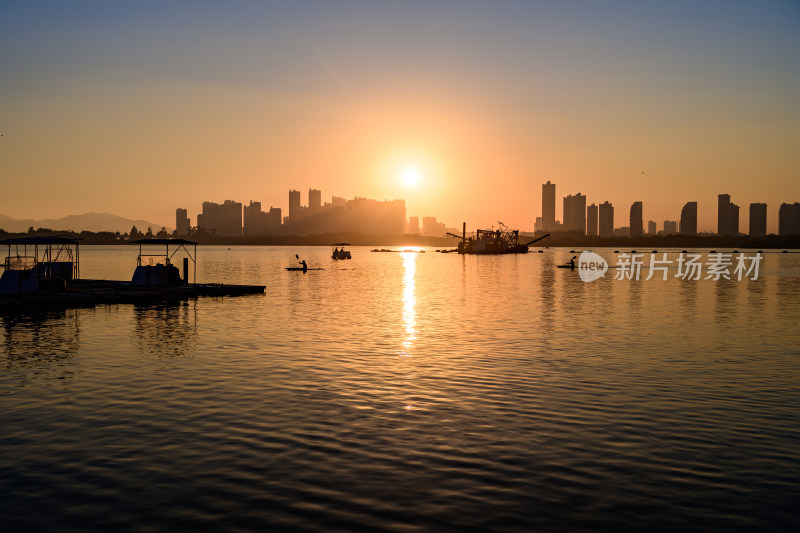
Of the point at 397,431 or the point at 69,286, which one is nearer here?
the point at 397,431

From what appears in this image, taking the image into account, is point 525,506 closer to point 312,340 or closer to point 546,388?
point 546,388

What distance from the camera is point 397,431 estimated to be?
17.8 meters

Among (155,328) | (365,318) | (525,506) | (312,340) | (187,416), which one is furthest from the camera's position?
(365,318)

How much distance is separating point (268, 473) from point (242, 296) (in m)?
55.3

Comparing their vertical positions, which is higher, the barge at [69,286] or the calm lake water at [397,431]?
the barge at [69,286]

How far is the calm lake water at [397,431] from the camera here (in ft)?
40.3

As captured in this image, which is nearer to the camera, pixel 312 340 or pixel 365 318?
pixel 312 340

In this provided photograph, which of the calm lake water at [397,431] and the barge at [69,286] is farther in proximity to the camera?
the barge at [69,286]

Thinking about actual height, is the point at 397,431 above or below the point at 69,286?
below

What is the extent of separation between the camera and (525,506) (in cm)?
1248

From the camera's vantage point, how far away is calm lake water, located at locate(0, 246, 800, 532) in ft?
40.3

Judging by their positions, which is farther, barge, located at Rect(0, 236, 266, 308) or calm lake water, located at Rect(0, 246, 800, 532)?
barge, located at Rect(0, 236, 266, 308)

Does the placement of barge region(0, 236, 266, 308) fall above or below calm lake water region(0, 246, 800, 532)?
above

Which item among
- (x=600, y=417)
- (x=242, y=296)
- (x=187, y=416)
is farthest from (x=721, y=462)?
(x=242, y=296)
